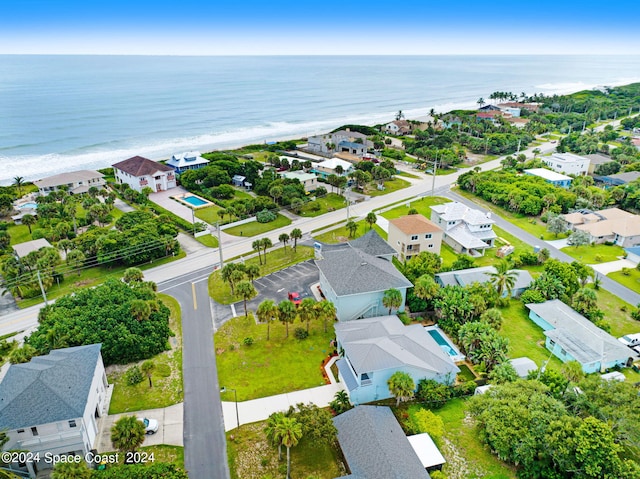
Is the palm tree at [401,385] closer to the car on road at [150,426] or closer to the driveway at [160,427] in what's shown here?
the driveway at [160,427]

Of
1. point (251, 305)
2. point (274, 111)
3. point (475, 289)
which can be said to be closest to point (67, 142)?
point (274, 111)

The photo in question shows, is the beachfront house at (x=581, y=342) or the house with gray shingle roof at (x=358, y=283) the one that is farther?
the house with gray shingle roof at (x=358, y=283)

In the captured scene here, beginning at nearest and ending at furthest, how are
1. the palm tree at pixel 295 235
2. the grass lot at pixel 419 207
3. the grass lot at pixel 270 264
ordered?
1. the grass lot at pixel 270 264
2. the palm tree at pixel 295 235
3. the grass lot at pixel 419 207

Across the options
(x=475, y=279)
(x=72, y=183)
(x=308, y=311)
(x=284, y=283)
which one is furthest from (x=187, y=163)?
(x=475, y=279)

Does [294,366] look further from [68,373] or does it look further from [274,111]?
[274,111]

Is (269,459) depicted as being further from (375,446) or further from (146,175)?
(146,175)

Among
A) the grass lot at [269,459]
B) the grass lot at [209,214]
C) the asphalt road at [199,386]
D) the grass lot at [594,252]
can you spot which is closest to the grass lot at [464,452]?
the grass lot at [269,459]

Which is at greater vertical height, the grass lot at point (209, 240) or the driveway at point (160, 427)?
the grass lot at point (209, 240)
